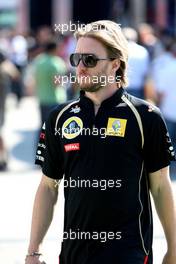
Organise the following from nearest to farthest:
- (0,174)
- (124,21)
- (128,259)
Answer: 1. (128,259)
2. (0,174)
3. (124,21)

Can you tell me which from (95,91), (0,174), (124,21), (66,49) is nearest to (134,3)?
(124,21)

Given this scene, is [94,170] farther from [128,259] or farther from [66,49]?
[66,49]

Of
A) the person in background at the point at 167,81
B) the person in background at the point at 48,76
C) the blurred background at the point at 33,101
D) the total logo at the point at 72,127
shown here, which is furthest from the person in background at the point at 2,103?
the total logo at the point at 72,127

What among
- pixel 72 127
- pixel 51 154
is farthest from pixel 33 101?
pixel 72 127

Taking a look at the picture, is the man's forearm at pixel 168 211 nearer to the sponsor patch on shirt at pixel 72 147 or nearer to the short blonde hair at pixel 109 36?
the sponsor patch on shirt at pixel 72 147

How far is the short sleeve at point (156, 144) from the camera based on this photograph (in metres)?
3.78

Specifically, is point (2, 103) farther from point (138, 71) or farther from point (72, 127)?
point (72, 127)

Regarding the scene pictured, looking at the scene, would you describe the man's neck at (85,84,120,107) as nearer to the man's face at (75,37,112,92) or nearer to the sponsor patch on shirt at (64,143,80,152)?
the man's face at (75,37,112,92)

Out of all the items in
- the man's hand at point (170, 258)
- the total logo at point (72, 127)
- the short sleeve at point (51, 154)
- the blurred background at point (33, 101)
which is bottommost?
the blurred background at point (33, 101)

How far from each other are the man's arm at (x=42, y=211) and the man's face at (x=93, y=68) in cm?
48

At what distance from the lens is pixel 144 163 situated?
12.6ft

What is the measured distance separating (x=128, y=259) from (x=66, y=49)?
14.7 meters

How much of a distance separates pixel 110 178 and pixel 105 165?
0.06 meters

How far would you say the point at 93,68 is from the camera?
3.84m
